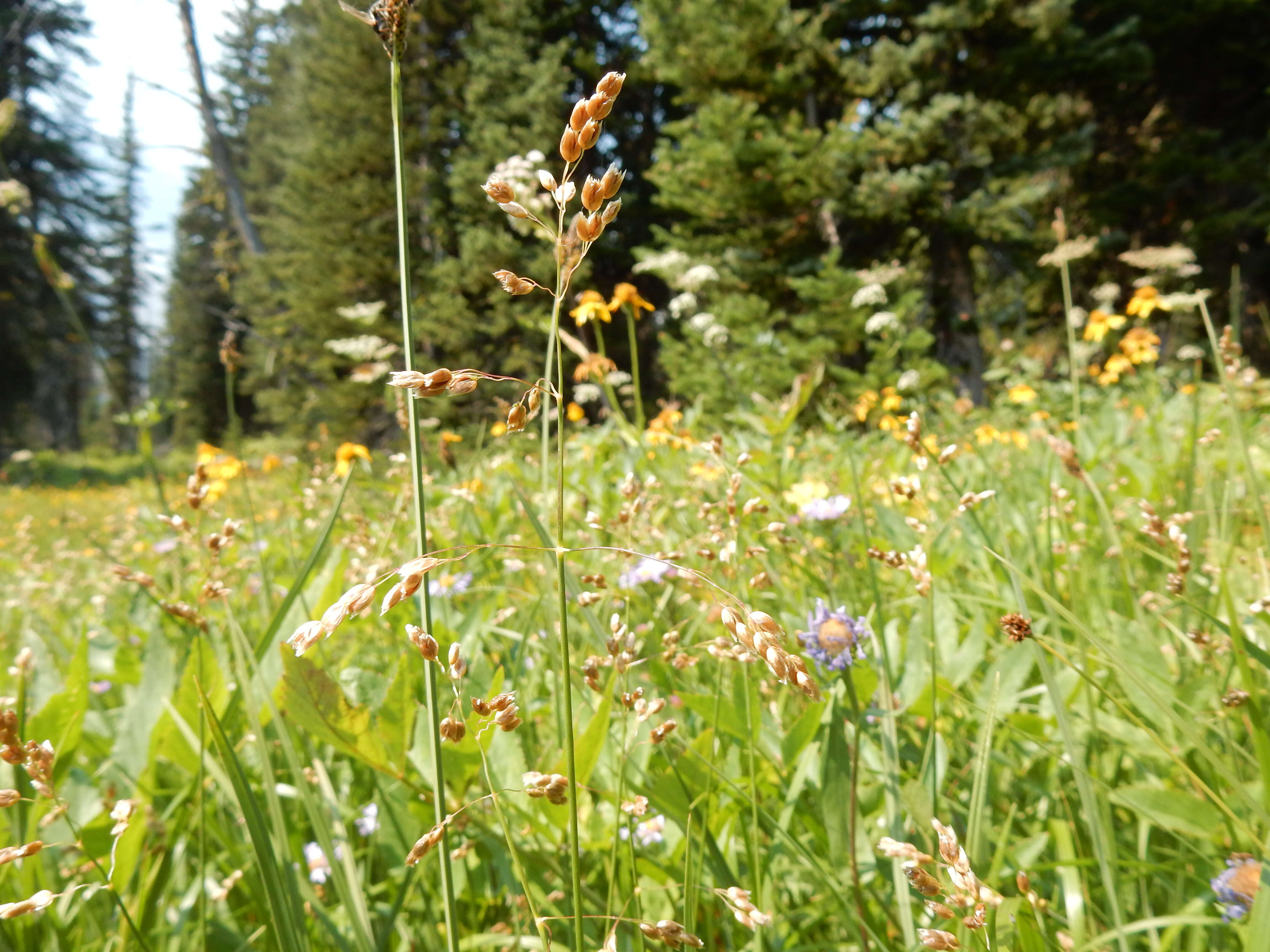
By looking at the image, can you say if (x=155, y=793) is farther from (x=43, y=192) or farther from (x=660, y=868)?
(x=43, y=192)

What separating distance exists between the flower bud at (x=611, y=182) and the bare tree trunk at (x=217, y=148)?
7436mm

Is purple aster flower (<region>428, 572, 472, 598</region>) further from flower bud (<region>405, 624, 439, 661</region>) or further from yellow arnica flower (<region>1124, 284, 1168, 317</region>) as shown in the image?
yellow arnica flower (<region>1124, 284, 1168, 317</region>)

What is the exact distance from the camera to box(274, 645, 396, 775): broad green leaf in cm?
49

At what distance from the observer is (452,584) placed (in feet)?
3.60

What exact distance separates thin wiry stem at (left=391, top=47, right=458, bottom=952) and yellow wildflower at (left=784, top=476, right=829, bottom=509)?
928 millimetres

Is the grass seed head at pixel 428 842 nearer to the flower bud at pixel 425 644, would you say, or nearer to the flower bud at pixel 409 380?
the flower bud at pixel 425 644

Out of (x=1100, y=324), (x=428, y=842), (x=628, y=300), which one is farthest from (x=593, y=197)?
(x=1100, y=324)

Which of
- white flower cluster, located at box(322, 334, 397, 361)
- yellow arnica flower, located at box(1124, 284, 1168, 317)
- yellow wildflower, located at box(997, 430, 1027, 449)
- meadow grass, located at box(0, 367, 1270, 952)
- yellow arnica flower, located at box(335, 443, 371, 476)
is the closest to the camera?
meadow grass, located at box(0, 367, 1270, 952)

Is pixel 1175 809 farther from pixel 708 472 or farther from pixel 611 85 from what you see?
pixel 708 472

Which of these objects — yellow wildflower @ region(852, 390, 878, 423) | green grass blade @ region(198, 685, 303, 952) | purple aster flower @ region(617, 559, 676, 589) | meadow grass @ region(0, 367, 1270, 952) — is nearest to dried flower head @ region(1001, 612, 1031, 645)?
meadow grass @ region(0, 367, 1270, 952)

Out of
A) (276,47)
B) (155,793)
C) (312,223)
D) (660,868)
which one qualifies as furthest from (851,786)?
(276,47)

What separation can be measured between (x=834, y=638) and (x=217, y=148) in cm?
967

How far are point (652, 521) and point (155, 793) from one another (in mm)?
810

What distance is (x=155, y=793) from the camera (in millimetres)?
678
